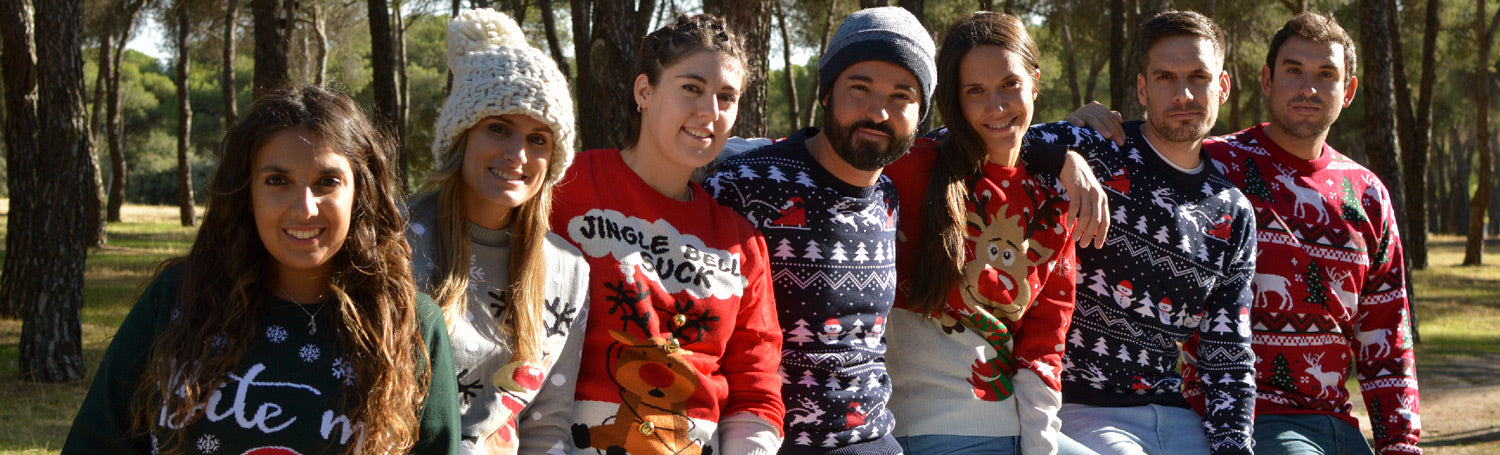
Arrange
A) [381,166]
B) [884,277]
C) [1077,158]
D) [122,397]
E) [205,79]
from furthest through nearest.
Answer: [205,79] → [1077,158] → [884,277] → [381,166] → [122,397]

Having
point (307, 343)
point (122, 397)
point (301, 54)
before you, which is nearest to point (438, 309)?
point (307, 343)

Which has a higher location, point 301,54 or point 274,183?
point 301,54

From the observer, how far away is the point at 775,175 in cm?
338

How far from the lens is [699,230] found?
3.06 meters

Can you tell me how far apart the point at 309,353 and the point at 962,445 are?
6.51ft

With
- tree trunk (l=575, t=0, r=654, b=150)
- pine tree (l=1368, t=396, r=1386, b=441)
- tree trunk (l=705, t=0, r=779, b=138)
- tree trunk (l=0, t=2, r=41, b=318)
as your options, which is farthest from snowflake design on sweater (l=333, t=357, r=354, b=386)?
tree trunk (l=0, t=2, r=41, b=318)

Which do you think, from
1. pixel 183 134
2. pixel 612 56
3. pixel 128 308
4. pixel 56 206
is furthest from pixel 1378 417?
pixel 183 134

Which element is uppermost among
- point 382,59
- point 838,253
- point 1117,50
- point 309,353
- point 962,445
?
point 1117,50

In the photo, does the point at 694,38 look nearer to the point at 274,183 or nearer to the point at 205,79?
the point at 274,183

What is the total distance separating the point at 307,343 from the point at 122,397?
35 centimetres

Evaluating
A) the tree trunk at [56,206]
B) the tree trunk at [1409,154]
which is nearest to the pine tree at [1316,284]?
the tree trunk at [56,206]

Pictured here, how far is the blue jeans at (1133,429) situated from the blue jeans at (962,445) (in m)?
0.30

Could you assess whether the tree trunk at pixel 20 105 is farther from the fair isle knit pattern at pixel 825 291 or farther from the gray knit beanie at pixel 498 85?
the fair isle knit pattern at pixel 825 291

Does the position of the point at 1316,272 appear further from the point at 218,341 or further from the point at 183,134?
the point at 183,134
